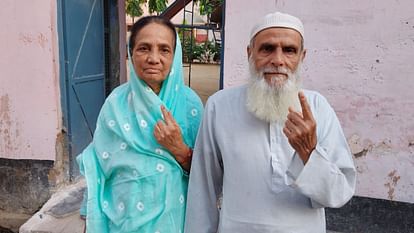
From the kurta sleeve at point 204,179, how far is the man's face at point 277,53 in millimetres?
272

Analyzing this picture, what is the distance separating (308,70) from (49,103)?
7.92 feet

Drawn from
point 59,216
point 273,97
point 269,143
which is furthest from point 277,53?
point 59,216

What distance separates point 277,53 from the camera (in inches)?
56.1

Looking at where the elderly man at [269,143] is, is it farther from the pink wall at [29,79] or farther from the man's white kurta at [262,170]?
the pink wall at [29,79]

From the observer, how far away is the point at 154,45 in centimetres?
160

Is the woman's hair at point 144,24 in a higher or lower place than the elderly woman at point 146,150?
higher

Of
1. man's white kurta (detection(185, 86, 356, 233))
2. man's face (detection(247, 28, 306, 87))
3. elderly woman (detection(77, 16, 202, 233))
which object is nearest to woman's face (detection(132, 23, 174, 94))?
elderly woman (detection(77, 16, 202, 233))

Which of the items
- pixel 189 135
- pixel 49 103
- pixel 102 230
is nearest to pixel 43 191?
pixel 49 103

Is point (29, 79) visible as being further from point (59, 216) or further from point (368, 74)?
point (368, 74)

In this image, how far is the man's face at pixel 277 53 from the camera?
1.42 m

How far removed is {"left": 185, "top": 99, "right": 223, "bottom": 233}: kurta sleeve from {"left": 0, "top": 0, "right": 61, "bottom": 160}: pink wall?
256 cm

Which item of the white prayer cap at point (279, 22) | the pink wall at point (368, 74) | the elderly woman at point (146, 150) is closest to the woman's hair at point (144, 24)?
the elderly woman at point (146, 150)

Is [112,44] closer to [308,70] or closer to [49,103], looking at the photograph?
[49,103]

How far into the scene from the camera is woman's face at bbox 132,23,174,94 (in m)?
1.60
